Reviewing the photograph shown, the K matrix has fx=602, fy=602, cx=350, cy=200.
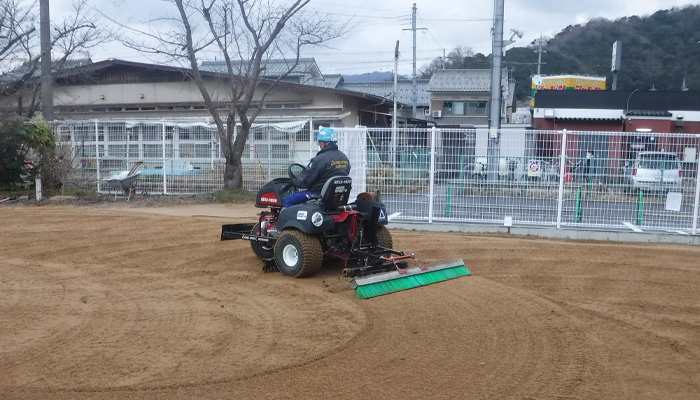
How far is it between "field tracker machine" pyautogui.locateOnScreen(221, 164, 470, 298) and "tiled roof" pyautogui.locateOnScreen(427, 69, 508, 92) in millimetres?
35330

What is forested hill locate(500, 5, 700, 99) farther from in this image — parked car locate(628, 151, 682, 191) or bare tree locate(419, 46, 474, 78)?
parked car locate(628, 151, 682, 191)

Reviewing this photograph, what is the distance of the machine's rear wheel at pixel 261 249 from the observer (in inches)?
337

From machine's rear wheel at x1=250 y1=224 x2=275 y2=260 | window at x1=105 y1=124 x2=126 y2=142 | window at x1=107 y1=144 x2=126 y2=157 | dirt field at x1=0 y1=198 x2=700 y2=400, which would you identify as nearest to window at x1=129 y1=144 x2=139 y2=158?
window at x1=107 y1=144 x2=126 y2=157

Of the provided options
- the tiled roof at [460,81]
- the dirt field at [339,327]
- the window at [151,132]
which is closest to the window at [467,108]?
the tiled roof at [460,81]

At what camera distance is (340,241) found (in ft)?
26.5

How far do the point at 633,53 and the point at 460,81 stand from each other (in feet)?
75.3

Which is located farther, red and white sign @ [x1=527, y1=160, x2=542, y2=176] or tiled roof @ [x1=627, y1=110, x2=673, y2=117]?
tiled roof @ [x1=627, y1=110, x2=673, y2=117]

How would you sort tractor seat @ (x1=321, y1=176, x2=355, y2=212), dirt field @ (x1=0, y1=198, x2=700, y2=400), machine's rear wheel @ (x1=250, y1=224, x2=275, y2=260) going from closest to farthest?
dirt field @ (x1=0, y1=198, x2=700, y2=400) < tractor seat @ (x1=321, y1=176, x2=355, y2=212) < machine's rear wheel @ (x1=250, y1=224, x2=275, y2=260)

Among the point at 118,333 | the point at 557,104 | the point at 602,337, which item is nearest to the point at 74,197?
the point at 118,333

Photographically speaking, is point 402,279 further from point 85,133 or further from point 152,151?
point 85,133

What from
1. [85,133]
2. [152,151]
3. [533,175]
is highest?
[85,133]

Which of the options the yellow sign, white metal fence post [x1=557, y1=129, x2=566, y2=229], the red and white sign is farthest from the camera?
the yellow sign

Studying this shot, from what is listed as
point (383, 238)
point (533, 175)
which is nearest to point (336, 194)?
point (383, 238)

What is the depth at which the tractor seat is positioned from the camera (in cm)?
751
